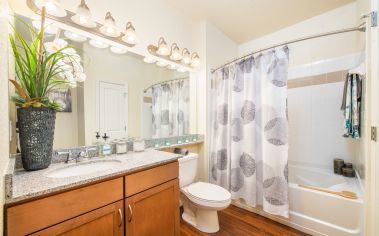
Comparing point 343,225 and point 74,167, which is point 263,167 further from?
point 74,167

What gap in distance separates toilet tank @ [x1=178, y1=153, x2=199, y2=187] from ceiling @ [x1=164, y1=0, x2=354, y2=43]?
1.87 metres

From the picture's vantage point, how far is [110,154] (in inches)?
55.6

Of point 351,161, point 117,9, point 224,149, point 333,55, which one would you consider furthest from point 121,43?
point 351,161

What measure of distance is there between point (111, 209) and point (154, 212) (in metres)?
0.34

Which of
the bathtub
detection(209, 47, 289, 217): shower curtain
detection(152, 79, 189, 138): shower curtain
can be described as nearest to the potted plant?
detection(152, 79, 189, 138): shower curtain

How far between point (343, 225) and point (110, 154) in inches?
85.8

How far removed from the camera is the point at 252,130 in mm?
1915

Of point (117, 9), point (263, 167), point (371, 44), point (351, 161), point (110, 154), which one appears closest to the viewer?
point (371, 44)

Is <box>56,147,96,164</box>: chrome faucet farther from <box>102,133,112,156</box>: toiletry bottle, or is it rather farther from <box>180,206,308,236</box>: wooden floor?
<box>180,206,308,236</box>: wooden floor

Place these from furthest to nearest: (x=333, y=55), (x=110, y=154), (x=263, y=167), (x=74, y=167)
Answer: (x=333, y=55), (x=263, y=167), (x=110, y=154), (x=74, y=167)

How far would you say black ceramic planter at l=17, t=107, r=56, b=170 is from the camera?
91 cm

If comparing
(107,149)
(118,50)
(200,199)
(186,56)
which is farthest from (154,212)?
(186,56)

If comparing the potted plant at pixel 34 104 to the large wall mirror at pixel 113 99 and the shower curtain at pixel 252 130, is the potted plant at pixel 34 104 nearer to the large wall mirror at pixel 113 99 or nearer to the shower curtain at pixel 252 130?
the large wall mirror at pixel 113 99

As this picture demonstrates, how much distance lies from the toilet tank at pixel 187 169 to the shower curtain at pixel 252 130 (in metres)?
0.52
